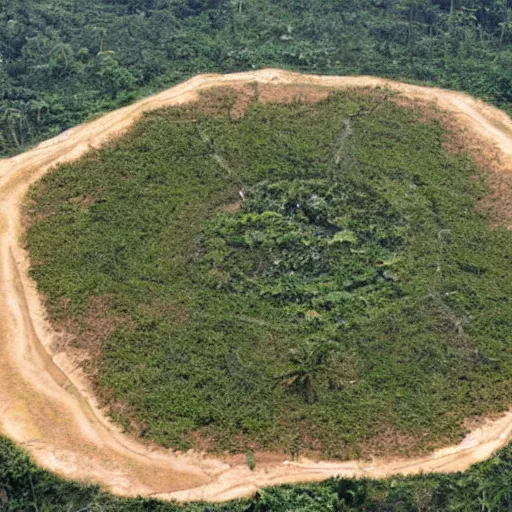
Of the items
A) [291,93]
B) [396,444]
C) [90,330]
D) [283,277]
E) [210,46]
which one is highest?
[210,46]

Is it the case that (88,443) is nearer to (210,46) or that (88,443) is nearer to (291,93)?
(291,93)

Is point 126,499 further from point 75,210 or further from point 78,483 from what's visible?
point 75,210

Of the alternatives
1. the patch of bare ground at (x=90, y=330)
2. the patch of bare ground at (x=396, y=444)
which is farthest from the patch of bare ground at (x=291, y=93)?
the patch of bare ground at (x=396, y=444)

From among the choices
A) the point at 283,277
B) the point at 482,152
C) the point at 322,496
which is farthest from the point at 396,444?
the point at 482,152

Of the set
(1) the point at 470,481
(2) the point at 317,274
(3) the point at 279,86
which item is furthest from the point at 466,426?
(3) the point at 279,86

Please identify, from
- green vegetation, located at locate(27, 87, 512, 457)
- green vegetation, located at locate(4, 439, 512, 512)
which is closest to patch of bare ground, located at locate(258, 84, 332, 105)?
green vegetation, located at locate(27, 87, 512, 457)

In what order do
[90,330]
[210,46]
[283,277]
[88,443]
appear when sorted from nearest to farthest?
[88,443] < [90,330] < [283,277] < [210,46]
